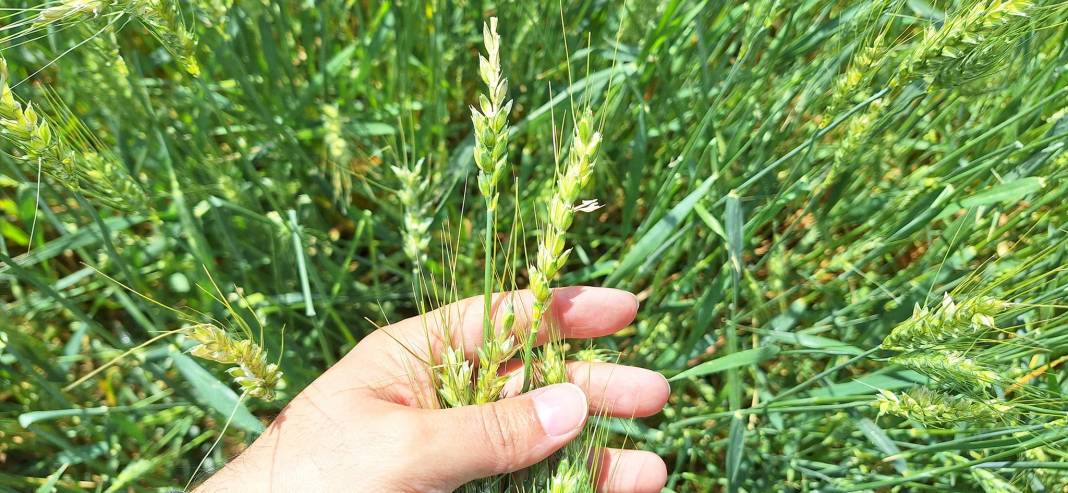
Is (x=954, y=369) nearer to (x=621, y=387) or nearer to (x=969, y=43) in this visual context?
(x=969, y=43)

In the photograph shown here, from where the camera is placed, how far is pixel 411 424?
0.99m

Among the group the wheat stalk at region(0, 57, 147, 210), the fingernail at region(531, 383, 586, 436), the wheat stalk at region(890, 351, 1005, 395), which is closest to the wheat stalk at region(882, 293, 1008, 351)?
the wheat stalk at region(890, 351, 1005, 395)

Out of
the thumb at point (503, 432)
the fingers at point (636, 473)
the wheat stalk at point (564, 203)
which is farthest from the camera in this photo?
the fingers at point (636, 473)

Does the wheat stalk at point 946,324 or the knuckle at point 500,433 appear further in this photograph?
the knuckle at point 500,433

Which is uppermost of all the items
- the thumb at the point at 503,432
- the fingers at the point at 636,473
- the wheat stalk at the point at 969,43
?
the wheat stalk at the point at 969,43

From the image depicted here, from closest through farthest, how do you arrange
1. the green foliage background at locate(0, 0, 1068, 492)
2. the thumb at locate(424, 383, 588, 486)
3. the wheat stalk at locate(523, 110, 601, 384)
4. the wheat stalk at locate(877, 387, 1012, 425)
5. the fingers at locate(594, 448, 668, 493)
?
1. the wheat stalk at locate(523, 110, 601, 384)
2. the wheat stalk at locate(877, 387, 1012, 425)
3. the thumb at locate(424, 383, 588, 486)
4. the green foliage background at locate(0, 0, 1068, 492)
5. the fingers at locate(594, 448, 668, 493)

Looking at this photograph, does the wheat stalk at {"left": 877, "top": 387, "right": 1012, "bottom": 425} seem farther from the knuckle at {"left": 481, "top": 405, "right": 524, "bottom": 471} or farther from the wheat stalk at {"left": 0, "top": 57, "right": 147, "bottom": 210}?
the wheat stalk at {"left": 0, "top": 57, "right": 147, "bottom": 210}

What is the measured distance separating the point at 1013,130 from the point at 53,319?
84.3 inches

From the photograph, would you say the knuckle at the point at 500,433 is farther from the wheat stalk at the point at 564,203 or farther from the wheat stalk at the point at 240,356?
the wheat stalk at the point at 240,356

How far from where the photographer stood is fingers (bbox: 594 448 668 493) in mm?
1251

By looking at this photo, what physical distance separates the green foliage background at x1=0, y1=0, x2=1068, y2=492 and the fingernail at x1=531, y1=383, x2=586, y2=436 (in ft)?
0.73

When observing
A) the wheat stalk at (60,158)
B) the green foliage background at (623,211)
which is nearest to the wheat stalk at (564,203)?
the green foliage background at (623,211)

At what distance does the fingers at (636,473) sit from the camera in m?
1.25

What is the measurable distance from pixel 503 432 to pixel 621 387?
31cm
